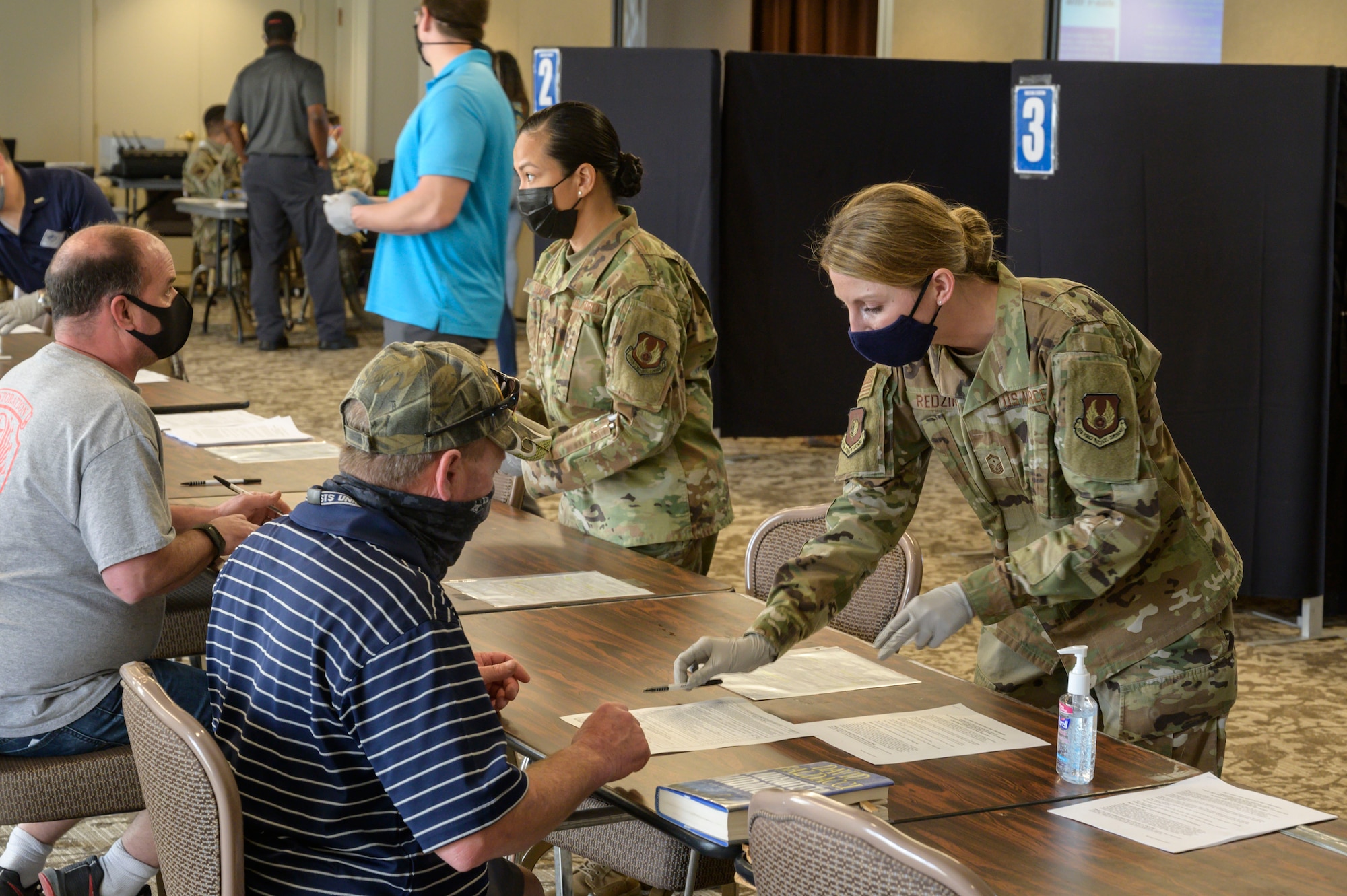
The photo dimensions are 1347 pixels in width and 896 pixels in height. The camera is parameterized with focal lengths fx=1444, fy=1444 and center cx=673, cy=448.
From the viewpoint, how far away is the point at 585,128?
3.00 m

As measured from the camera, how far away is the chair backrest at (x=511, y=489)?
11.5 feet

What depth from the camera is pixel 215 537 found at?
8.43 ft

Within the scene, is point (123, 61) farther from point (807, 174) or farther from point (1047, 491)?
point (1047, 491)

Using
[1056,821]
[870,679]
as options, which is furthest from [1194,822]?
[870,679]

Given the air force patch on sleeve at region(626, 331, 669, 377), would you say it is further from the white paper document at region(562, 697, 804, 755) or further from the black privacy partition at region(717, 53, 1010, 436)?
the black privacy partition at region(717, 53, 1010, 436)

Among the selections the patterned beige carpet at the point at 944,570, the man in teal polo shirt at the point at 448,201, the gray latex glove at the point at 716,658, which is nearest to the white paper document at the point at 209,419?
the man in teal polo shirt at the point at 448,201

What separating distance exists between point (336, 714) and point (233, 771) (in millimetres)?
153

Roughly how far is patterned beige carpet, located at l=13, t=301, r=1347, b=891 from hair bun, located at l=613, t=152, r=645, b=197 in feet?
4.76

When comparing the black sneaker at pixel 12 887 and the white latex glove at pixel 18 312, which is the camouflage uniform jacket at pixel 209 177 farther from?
the black sneaker at pixel 12 887

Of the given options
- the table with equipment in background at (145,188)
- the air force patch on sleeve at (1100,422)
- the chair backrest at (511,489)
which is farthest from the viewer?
the table with equipment in background at (145,188)

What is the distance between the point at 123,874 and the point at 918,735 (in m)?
1.36

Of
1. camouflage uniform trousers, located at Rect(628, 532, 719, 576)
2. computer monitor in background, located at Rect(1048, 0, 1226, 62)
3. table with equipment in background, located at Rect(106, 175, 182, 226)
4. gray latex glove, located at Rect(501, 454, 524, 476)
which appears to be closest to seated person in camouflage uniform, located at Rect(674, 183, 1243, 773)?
camouflage uniform trousers, located at Rect(628, 532, 719, 576)

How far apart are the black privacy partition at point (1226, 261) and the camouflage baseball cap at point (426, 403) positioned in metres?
3.39

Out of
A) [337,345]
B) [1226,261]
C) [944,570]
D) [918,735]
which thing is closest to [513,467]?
[918,735]
